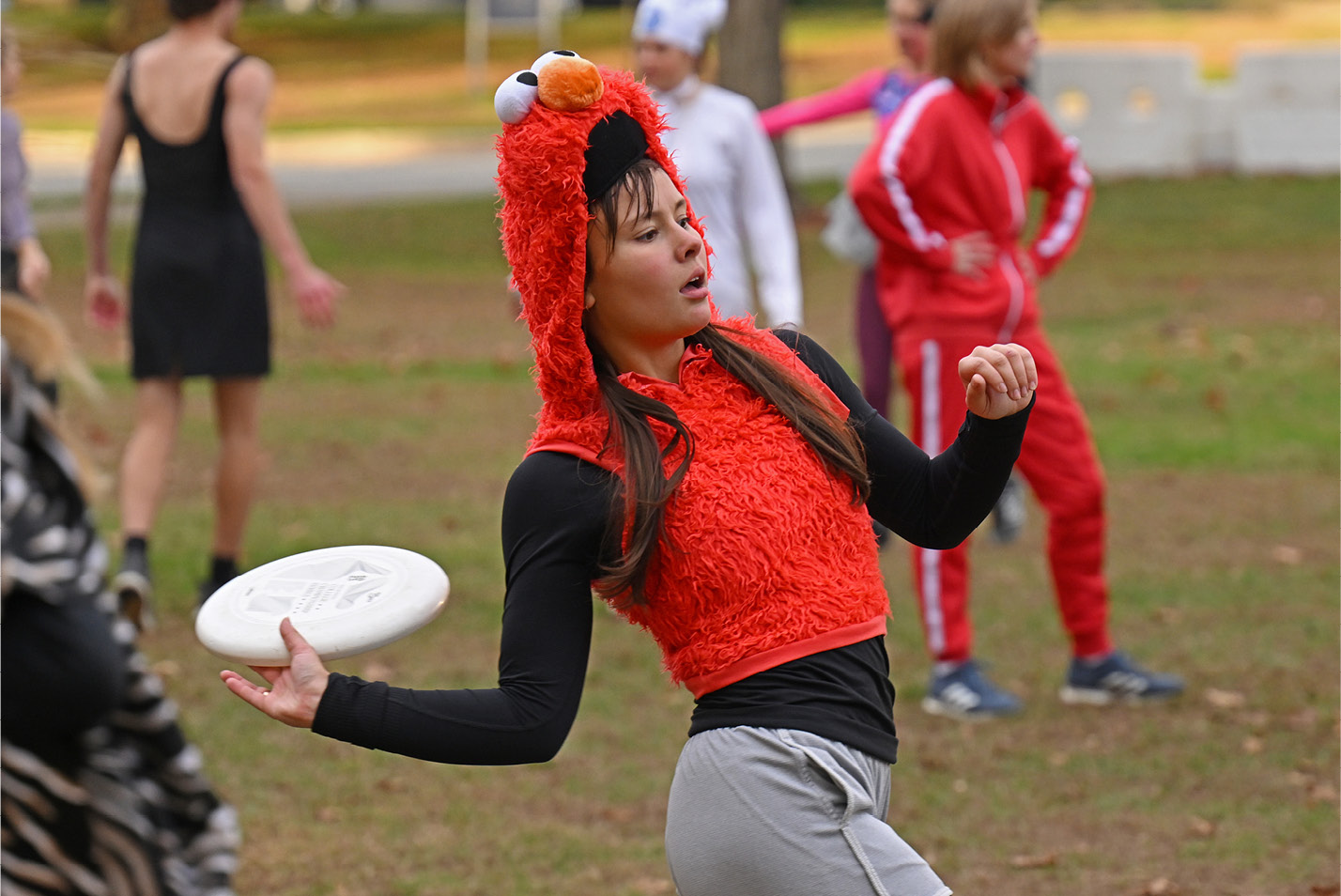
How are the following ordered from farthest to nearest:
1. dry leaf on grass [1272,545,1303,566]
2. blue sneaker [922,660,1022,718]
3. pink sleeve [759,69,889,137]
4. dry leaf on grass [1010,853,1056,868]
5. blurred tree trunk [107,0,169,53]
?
blurred tree trunk [107,0,169,53]
dry leaf on grass [1272,545,1303,566]
pink sleeve [759,69,889,137]
blue sneaker [922,660,1022,718]
dry leaf on grass [1010,853,1056,868]

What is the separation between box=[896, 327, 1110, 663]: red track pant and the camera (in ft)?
17.8

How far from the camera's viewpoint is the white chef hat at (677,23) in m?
5.92

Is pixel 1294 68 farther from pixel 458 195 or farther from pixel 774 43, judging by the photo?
pixel 458 195

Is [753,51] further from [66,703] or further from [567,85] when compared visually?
[66,703]

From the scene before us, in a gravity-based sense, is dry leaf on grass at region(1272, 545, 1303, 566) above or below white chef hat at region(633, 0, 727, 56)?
below

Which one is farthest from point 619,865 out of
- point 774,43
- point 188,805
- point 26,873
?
point 774,43

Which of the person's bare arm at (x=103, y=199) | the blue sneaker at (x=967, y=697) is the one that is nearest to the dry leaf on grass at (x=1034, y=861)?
the blue sneaker at (x=967, y=697)

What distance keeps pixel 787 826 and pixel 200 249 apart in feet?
15.5

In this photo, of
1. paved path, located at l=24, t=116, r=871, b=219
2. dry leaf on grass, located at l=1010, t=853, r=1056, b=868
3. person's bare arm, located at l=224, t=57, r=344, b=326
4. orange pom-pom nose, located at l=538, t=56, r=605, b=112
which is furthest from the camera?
paved path, located at l=24, t=116, r=871, b=219

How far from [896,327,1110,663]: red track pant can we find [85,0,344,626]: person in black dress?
7.52 feet

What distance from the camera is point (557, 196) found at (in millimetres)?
2535

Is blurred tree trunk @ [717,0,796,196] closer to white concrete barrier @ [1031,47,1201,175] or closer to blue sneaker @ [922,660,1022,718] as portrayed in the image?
white concrete barrier @ [1031,47,1201,175]

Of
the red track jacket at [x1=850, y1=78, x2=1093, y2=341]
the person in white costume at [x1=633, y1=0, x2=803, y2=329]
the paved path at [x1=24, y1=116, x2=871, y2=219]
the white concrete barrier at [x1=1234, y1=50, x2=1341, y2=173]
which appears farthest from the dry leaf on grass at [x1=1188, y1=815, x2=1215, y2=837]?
the white concrete barrier at [x1=1234, y1=50, x2=1341, y2=173]

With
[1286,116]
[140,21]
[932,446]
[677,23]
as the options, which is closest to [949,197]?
[932,446]
